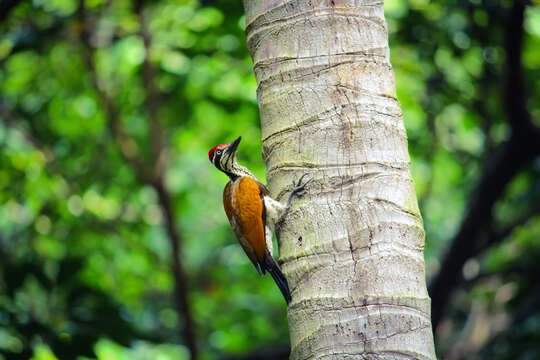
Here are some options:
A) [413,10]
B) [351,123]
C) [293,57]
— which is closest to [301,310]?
[351,123]

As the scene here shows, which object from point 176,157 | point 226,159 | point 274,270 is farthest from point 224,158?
point 176,157

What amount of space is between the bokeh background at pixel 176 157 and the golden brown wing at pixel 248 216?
1.23m

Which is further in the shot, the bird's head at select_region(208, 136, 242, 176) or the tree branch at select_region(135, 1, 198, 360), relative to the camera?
the tree branch at select_region(135, 1, 198, 360)

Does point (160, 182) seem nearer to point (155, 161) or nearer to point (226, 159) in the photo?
point (155, 161)

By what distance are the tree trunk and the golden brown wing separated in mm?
672

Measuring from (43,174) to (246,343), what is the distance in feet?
9.16

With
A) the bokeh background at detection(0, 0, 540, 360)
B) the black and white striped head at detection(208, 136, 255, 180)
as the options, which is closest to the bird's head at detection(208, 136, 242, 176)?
the black and white striped head at detection(208, 136, 255, 180)

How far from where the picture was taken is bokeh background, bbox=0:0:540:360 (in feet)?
15.8

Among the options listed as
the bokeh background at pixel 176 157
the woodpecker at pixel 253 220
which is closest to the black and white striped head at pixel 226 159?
the woodpecker at pixel 253 220

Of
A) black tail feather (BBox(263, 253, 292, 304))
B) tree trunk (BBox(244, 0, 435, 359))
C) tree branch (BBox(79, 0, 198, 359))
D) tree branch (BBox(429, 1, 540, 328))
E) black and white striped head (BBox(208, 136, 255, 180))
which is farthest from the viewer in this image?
tree branch (BBox(79, 0, 198, 359))

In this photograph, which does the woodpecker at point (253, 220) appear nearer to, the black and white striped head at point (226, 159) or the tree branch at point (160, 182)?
the black and white striped head at point (226, 159)

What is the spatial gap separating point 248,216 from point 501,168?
295 centimetres

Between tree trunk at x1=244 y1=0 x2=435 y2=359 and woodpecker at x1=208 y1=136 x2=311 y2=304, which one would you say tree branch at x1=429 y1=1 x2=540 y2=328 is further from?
tree trunk at x1=244 y1=0 x2=435 y2=359

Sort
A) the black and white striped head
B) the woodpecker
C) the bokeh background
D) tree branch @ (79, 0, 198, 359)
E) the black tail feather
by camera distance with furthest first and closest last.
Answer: tree branch @ (79, 0, 198, 359) < the bokeh background < the black and white striped head < the woodpecker < the black tail feather
